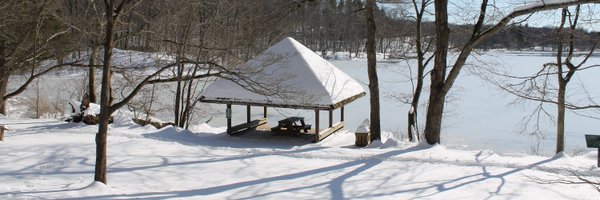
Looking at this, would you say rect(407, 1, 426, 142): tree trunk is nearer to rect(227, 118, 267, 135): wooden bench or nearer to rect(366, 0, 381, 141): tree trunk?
rect(366, 0, 381, 141): tree trunk

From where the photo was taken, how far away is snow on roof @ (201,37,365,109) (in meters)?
12.5

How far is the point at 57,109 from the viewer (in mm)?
21500

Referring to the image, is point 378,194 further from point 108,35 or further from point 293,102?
point 293,102

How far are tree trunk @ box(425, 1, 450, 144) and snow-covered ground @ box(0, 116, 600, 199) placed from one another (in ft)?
2.13

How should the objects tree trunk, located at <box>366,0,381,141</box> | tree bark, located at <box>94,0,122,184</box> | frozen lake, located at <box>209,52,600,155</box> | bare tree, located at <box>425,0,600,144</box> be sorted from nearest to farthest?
tree bark, located at <box>94,0,122,184</box> < bare tree, located at <box>425,0,600,144</box> < tree trunk, located at <box>366,0,381,141</box> < frozen lake, located at <box>209,52,600,155</box>

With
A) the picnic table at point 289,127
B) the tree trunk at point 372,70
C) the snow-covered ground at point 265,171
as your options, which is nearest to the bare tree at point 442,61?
the snow-covered ground at point 265,171

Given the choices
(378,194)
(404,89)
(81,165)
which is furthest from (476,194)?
(404,89)

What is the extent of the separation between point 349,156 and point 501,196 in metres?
3.42

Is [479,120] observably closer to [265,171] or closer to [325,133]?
[325,133]

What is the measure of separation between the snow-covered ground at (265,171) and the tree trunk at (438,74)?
649 mm

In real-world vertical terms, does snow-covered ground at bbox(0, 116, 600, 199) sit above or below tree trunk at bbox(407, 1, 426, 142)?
below

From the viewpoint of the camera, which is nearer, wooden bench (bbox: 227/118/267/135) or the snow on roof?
the snow on roof

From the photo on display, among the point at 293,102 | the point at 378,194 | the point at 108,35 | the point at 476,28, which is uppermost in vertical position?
the point at 476,28

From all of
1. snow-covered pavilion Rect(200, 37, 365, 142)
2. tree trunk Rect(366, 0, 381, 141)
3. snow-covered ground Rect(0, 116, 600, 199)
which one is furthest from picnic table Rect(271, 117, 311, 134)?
snow-covered ground Rect(0, 116, 600, 199)
